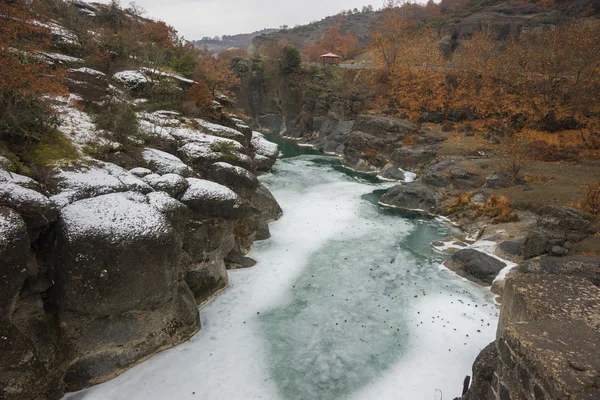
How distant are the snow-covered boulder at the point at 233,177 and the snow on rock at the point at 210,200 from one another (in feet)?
8.26

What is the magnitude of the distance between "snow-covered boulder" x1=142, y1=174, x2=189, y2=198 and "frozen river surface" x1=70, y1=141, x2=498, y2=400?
461cm

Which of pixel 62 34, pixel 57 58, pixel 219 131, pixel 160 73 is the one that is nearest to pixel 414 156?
pixel 219 131

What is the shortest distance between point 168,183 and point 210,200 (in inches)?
68.8

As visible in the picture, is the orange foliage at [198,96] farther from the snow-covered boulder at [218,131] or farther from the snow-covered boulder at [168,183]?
the snow-covered boulder at [168,183]

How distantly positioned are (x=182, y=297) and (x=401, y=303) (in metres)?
8.43

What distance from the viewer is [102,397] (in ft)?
31.0

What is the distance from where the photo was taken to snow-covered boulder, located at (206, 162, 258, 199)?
57.5ft

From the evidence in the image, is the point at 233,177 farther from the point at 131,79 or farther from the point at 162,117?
the point at 131,79

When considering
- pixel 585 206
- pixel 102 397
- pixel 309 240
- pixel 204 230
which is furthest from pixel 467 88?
pixel 102 397

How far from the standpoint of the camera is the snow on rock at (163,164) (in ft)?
50.0

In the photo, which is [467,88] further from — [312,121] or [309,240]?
[309,240]

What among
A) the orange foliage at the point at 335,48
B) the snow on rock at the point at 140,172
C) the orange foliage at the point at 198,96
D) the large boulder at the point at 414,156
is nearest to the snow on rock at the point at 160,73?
the orange foliage at the point at 198,96

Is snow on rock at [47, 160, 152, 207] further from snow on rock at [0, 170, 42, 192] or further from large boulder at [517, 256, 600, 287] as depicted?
large boulder at [517, 256, 600, 287]

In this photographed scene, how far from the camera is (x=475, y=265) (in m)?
16.2
